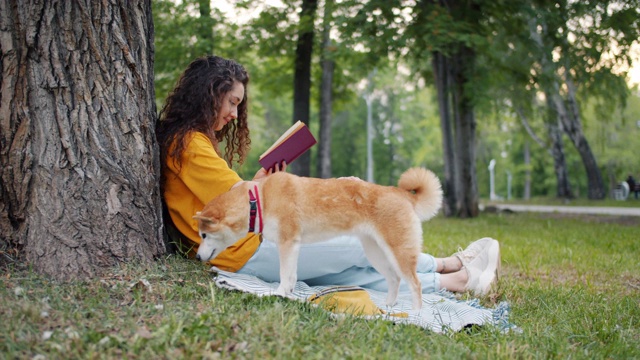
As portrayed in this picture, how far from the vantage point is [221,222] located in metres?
3.89

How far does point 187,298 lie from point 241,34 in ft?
36.5

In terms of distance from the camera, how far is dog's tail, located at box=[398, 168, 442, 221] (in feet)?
13.6

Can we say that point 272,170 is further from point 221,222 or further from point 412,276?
point 412,276

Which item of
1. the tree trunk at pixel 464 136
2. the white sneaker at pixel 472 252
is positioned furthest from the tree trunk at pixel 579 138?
the white sneaker at pixel 472 252

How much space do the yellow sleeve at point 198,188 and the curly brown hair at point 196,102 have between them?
0.09 metres

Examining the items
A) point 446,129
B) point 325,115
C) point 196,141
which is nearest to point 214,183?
point 196,141

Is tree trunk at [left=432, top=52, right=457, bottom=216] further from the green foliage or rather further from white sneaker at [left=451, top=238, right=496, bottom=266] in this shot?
white sneaker at [left=451, top=238, right=496, bottom=266]

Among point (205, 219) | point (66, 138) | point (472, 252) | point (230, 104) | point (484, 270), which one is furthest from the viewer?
point (472, 252)

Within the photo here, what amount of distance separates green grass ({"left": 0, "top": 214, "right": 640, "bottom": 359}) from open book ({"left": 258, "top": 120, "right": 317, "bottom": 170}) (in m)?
1.03

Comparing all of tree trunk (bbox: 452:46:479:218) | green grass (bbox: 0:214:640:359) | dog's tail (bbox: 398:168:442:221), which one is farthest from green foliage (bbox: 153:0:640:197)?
green grass (bbox: 0:214:640:359)

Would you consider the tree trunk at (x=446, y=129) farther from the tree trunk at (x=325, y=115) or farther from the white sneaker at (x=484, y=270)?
the white sneaker at (x=484, y=270)

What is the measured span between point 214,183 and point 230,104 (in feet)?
2.66

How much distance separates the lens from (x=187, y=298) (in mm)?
3520

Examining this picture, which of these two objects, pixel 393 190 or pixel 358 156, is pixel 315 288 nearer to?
pixel 393 190
